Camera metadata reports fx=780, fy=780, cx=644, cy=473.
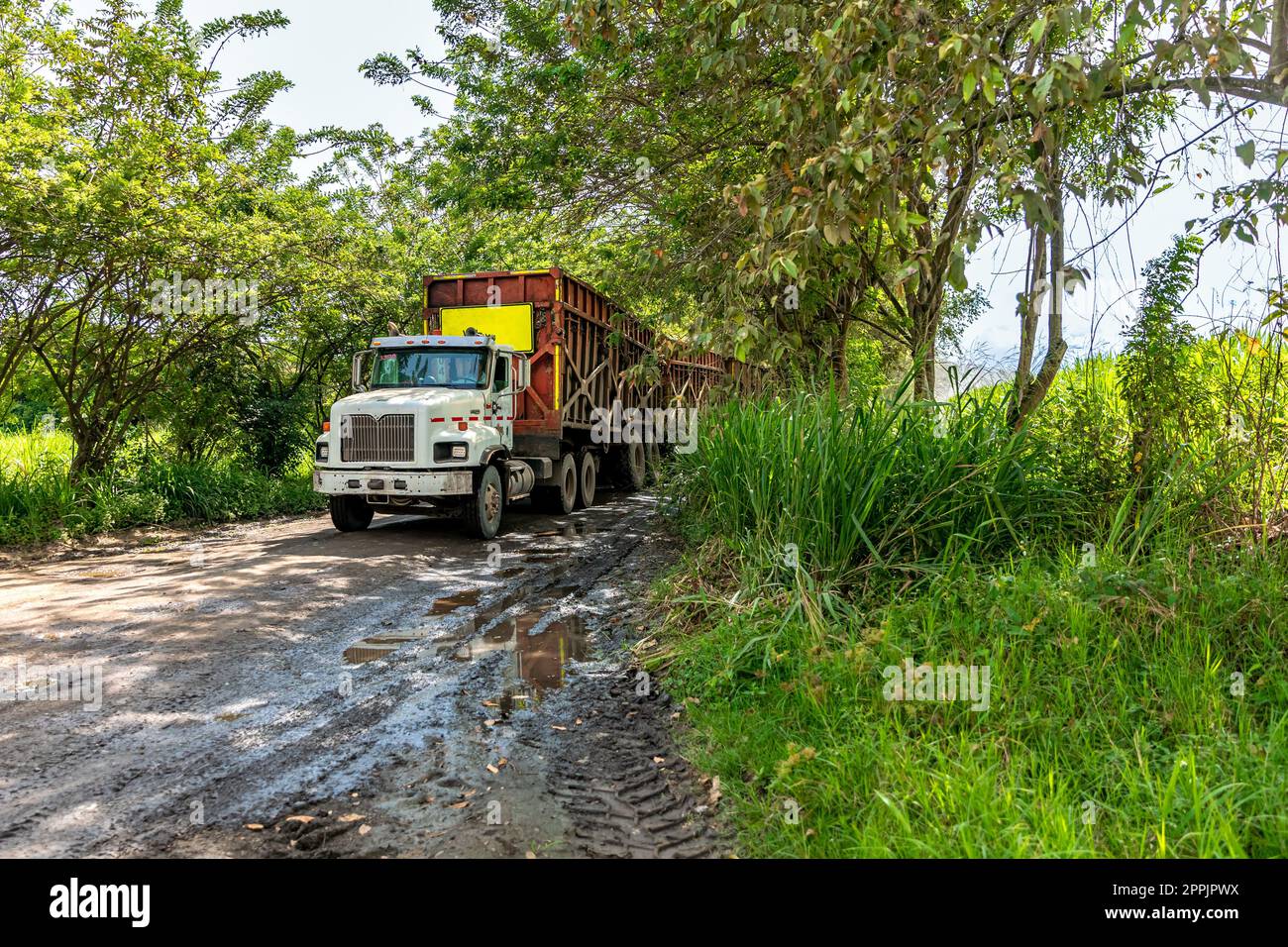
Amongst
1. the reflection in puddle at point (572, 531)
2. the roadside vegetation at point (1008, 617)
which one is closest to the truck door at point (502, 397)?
the reflection in puddle at point (572, 531)

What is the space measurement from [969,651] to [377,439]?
319 inches

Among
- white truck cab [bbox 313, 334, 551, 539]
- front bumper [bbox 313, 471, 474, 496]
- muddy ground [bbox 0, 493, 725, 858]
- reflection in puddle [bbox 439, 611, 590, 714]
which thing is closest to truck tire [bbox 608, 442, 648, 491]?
white truck cab [bbox 313, 334, 551, 539]

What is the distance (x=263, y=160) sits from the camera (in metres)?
12.9

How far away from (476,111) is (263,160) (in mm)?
4492

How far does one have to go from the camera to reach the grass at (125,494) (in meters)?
9.95

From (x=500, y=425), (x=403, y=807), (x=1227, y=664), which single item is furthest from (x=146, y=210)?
(x=1227, y=664)

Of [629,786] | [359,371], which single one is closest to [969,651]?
[629,786]

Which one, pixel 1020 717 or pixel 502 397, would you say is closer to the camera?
pixel 1020 717

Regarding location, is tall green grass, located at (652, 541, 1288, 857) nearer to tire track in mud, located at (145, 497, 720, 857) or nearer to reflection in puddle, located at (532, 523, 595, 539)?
tire track in mud, located at (145, 497, 720, 857)

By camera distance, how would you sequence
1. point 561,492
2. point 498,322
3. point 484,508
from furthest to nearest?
1. point 561,492
2. point 498,322
3. point 484,508

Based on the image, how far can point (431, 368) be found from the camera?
36.0 ft

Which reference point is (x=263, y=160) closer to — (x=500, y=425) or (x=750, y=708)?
(x=500, y=425)

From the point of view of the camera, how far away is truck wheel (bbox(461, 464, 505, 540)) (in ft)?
33.8

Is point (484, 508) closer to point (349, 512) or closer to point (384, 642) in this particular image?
point (349, 512)
